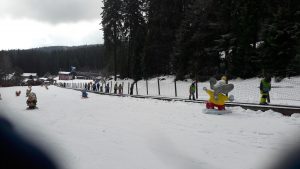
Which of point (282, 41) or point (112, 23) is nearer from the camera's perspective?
point (282, 41)

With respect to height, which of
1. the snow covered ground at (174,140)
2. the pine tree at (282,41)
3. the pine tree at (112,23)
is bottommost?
the snow covered ground at (174,140)

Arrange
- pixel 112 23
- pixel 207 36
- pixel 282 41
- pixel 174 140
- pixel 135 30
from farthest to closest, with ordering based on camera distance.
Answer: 1. pixel 112 23
2. pixel 135 30
3. pixel 207 36
4. pixel 282 41
5. pixel 174 140

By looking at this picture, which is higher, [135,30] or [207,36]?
[135,30]

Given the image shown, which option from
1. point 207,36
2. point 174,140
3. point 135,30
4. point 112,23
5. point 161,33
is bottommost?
point 174,140

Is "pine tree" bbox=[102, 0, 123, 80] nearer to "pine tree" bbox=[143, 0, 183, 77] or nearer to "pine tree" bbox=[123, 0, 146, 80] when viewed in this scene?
"pine tree" bbox=[123, 0, 146, 80]

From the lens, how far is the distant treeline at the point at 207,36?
27.7 m

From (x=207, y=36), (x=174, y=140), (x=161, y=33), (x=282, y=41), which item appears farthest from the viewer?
(x=161, y=33)

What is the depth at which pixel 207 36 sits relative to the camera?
37.2 meters

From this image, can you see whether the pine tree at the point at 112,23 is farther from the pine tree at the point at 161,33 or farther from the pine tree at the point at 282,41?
the pine tree at the point at 282,41

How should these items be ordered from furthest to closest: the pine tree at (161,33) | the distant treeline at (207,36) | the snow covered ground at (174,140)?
the pine tree at (161,33)
the distant treeline at (207,36)
the snow covered ground at (174,140)

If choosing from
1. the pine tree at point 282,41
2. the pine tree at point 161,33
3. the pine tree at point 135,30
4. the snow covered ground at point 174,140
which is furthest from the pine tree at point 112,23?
the snow covered ground at point 174,140

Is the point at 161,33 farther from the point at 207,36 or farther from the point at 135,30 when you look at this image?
the point at 207,36

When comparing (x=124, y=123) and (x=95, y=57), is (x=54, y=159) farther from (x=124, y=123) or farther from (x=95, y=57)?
(x=95, y=57)

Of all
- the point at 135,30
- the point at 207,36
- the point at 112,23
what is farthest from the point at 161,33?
the point at 112,23
